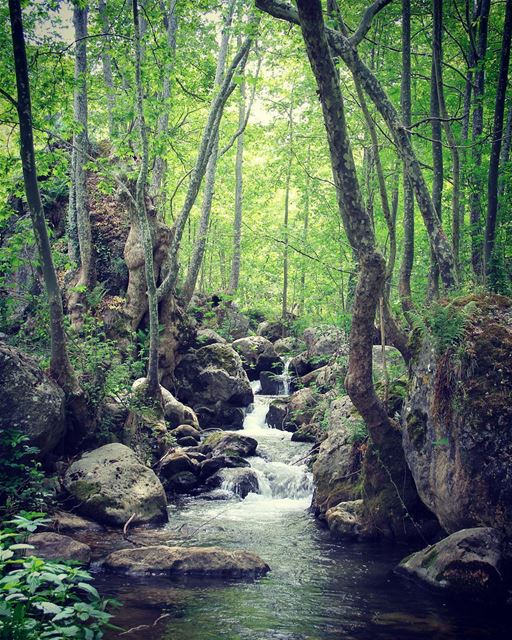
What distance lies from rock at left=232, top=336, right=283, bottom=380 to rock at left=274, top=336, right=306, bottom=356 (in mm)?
613

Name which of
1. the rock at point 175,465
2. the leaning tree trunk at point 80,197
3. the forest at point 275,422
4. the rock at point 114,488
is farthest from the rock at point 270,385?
the rock at point 114,488

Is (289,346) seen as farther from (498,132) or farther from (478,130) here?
(498,132)

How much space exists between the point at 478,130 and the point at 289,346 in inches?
527

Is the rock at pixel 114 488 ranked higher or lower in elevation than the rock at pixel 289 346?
lower

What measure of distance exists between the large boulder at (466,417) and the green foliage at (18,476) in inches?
216

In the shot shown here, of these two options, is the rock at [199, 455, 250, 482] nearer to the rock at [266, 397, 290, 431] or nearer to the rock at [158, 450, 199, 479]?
the rock at [158, 450, 199, 479]

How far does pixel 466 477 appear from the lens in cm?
695

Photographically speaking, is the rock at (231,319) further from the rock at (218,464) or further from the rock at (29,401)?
the rock at (29,401)

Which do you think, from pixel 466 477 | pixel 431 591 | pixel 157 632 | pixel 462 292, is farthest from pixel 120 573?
pixel 462 292

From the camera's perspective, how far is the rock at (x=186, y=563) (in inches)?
283

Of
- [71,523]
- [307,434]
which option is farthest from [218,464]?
[71,523]

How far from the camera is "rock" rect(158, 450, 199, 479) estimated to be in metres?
11.8

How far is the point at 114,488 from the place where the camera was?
30.0 ft

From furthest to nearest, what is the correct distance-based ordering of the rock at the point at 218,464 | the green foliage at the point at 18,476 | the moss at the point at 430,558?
the rock at the point at 218,464
the green foliage at the point at 18,476
the moss at the point at 430,558
